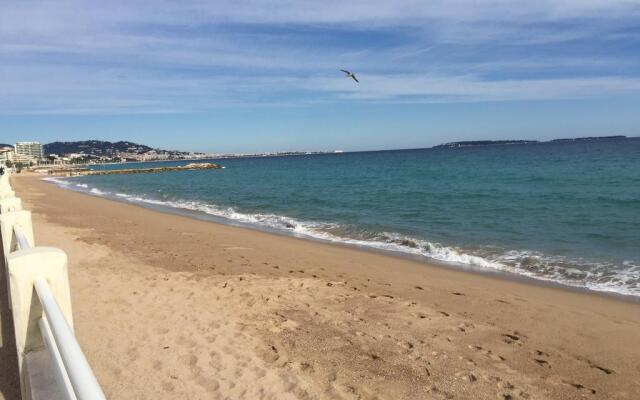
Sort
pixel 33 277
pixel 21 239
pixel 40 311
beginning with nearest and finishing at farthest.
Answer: pixel 33 277, pixel 40 311, pixel 21 239

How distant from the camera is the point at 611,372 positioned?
464 centimetres

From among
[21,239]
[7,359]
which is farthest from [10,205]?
[7,359]

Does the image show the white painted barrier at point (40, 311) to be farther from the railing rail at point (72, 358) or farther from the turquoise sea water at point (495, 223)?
the turquoise sea water at point (495, 223)

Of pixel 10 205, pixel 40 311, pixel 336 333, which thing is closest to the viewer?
pixel 40 311

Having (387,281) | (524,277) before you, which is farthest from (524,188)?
(387,281)

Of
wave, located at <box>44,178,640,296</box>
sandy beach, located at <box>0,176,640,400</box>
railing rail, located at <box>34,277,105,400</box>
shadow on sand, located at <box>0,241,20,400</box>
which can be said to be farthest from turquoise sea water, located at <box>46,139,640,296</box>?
railing rail, located at <box>34,277,105,400</box>

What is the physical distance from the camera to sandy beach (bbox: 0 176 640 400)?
164 inches

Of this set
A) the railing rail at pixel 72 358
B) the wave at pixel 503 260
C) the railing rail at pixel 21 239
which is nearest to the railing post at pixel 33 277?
the railing rail at pixel 72 358

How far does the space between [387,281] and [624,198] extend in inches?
634

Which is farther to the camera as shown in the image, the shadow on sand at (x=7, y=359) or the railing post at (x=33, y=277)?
the shadow on sand at (x=7, y=359)

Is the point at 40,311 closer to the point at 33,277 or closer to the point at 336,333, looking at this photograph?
the point at 33,277

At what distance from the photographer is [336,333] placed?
213 inches

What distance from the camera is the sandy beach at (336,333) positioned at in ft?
13.7

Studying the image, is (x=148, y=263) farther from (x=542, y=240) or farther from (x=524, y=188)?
(x=524, y=188)
